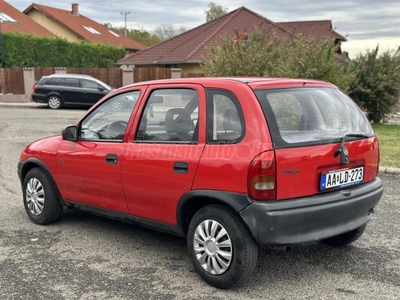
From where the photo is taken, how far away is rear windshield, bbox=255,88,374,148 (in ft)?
12.6

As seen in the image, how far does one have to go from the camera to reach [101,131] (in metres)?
5.11

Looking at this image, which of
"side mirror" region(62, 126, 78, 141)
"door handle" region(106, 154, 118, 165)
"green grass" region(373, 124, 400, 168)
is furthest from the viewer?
"green grass" region(373, 124, 400, 168)

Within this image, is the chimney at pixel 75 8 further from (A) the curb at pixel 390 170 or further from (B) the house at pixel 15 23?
→ (A) the curb at pixel 390 170

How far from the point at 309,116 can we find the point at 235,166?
88 centimetres

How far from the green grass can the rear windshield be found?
16.2 ft

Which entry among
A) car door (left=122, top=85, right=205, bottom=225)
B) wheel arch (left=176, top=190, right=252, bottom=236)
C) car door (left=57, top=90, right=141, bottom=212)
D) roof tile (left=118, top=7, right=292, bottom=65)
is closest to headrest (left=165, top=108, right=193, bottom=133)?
car door (left=122, top=85, right=205, bottom=225)

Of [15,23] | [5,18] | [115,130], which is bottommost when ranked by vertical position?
[115,130]

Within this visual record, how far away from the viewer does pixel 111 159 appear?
4758mm

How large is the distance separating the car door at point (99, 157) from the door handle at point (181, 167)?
0.74 metres

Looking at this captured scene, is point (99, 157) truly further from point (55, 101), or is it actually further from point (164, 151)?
point (55, 101)

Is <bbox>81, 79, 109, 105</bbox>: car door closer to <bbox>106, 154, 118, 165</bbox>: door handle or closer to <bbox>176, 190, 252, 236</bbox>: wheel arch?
<bbox>106, 154, 118, 165</bbox>: door handle

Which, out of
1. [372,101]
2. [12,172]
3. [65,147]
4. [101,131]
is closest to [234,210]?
[101,131]

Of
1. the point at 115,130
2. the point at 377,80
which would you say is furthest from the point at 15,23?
the point at 115,130

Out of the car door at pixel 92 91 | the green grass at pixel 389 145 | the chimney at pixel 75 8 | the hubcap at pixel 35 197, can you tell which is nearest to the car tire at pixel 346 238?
the hubcap at pixel 35 197
